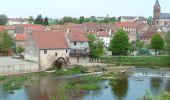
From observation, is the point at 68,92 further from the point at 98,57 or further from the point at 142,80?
the point at 98,57

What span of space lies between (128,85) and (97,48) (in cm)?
1712

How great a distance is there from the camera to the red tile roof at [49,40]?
1996 inches

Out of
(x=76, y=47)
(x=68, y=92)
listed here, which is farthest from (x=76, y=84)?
(x=76, y=47)

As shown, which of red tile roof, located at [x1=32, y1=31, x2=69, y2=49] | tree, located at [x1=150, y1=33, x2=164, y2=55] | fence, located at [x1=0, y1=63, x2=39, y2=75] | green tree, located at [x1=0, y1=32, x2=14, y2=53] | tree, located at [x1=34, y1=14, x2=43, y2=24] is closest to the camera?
fence, located at [x1=0, y1=63, x2=39, y2=75]

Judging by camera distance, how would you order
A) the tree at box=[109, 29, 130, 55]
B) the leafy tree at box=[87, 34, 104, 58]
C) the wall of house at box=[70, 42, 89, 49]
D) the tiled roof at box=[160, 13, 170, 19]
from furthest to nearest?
the tiled roof at box=[160, 13, 170, 19] < the tree at box=[109, 29, 130, 55] < the leafy tree at box=[87, 34, 104, 58] < the wall of house at box=[70, 42, 89, 49]

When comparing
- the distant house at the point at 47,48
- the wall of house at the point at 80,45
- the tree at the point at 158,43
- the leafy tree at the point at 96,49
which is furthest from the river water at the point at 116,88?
the tree at the point at 158,43

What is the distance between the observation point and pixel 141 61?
57656 millimetres

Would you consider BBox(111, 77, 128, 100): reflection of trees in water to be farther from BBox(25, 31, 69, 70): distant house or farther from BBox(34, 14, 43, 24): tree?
BBox(34, 14, 43, 24): tree

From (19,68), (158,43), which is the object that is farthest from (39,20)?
(19,68)

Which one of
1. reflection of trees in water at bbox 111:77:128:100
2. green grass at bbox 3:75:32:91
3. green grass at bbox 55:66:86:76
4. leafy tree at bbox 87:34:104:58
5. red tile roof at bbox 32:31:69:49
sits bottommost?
reflection of trees in water at bbox 111:77:128:100

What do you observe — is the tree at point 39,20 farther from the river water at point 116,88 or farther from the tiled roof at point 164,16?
the river water at point 116,88

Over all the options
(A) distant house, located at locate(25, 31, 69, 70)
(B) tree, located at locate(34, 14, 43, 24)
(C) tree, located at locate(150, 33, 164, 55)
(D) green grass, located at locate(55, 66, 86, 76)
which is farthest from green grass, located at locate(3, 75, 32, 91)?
(B) tree, located at locate(34, 14, 43, 24)

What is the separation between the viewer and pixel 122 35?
199 ft

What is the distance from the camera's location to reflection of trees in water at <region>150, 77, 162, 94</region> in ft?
125
